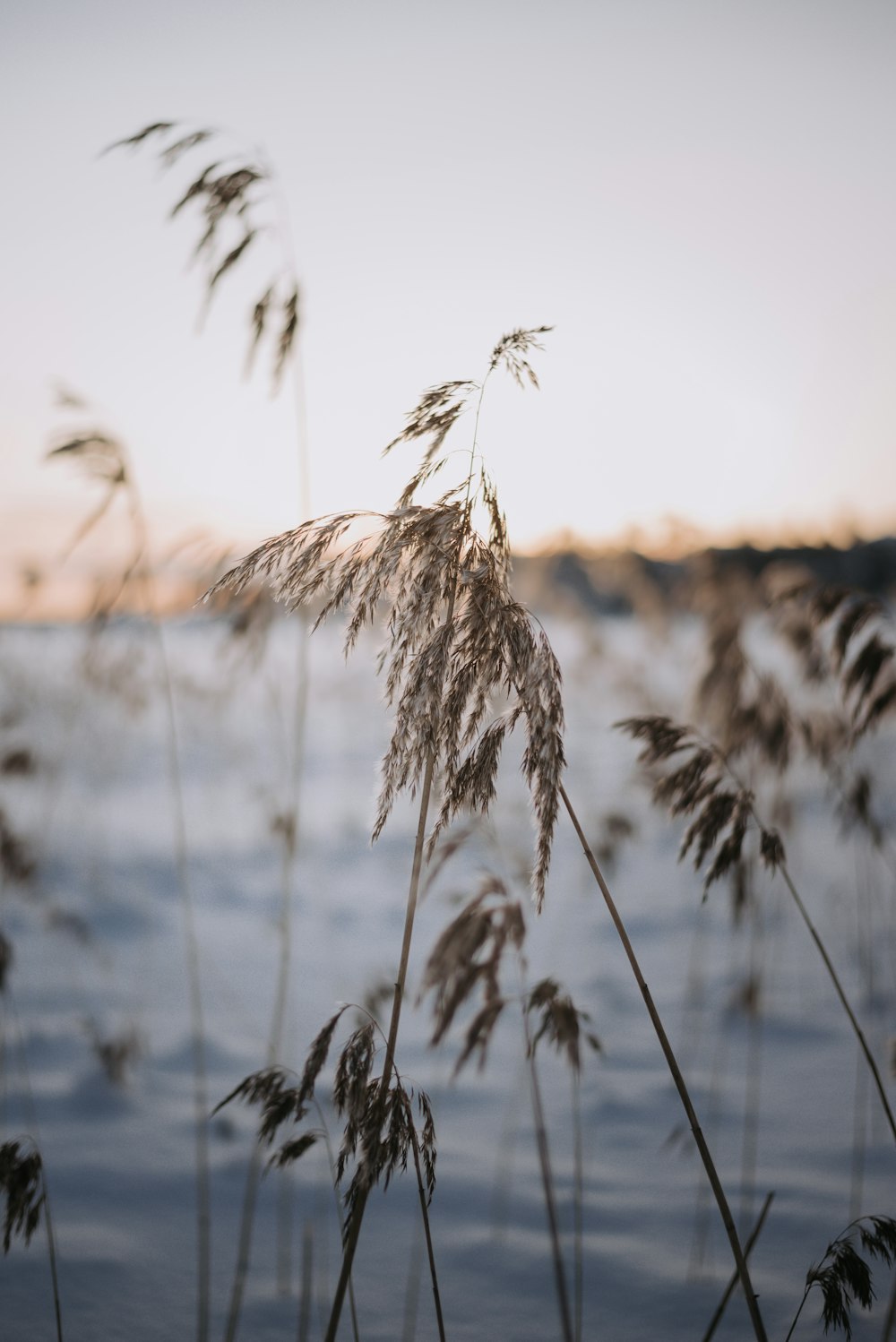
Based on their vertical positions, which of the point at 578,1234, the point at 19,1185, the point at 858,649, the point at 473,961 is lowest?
the point at 578,1234

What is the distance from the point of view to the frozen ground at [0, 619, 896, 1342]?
8.68ft

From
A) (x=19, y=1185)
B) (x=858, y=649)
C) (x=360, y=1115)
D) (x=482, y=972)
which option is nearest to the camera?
(x=360, y=1115)

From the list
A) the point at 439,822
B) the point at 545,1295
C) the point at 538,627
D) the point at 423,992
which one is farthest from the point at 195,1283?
the point at 538,627

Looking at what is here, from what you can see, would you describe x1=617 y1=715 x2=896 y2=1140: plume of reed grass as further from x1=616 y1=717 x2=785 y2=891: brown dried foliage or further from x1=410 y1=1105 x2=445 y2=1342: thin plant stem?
x1=410 y1=1105 x2=445 y2=1342: thin plant stem

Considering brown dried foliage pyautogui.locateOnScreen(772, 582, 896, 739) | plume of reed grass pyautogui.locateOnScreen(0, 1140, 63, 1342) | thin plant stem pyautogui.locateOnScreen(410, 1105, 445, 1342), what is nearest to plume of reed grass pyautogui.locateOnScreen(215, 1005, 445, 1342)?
thin plant stem pyautogui.locateOnScreen(410, 1105, 445, 1342)

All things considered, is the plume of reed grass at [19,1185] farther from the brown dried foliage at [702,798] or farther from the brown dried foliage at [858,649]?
the brown dried foliage at [858,649]

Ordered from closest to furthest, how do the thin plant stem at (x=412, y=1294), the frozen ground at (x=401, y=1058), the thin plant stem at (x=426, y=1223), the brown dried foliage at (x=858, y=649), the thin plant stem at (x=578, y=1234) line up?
the thin plant stem at (x=426, y=1223) → the thin plant stem at (x=578, y=1234) → the brown dried foliage at (x=858, y=649) → the thin plant stem at (x=412, y=1294) → the frozen ground at (x=401, y=1058)

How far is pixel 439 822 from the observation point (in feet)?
4.31

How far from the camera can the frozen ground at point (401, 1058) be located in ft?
8.68

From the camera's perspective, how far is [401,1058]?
3.91 m

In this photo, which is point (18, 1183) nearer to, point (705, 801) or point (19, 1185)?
point (19, 1185)

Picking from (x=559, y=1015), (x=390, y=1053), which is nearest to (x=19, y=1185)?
(x=390, y=1053)

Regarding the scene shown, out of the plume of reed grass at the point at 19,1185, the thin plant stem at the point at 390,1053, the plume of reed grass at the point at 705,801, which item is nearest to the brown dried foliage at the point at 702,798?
the plume of reed grass at the point at 705,801

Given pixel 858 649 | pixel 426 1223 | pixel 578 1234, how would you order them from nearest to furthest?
pixel 426 1223 < pixel 578 1234 < pixel 858 649
